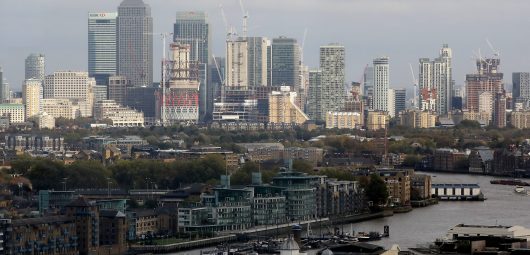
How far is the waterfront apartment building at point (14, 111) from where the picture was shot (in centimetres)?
7548

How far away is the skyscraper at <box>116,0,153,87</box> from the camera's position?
93.8 metres

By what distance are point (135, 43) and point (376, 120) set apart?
77.3 feet

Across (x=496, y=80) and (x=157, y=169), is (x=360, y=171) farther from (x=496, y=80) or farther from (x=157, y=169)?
(x=496, y=80)

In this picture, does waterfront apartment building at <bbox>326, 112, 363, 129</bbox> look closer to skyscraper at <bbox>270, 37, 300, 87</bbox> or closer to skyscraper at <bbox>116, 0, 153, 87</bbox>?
skyscraper at <bbox>270, 37, 300, 87</bbox>

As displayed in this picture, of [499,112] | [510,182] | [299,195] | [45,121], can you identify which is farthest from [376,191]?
[499,112]

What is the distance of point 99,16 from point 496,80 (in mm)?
20143

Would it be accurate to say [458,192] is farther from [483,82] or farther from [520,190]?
[483,82]

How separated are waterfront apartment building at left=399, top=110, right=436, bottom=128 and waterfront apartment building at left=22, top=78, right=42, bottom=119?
49.3 feet

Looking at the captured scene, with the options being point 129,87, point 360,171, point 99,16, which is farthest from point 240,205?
point 99,16

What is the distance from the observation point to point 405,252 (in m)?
22.9

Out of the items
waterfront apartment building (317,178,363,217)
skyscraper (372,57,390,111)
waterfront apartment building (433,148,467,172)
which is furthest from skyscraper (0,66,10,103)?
waterfront apartment building (317,178,363,217)

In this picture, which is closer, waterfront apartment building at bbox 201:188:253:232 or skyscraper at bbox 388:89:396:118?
waterfront apartment building at bbox 201:188:253:232

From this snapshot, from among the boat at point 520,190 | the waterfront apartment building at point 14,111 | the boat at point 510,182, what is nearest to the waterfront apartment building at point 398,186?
the boat at point 520,190

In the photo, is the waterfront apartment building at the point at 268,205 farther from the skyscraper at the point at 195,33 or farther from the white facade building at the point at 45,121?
the skyscraper at the point at 195,33
